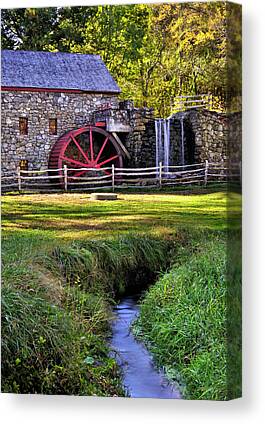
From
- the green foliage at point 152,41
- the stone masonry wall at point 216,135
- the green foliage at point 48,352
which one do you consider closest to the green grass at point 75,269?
the green foliage at point 48,352

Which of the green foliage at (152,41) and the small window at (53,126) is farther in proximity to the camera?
the small window at (53,126)

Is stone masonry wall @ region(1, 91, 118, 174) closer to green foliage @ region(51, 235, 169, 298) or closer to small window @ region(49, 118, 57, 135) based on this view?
small window @ region(49, 118, 57, 135)

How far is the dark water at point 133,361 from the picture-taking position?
18.2 feet

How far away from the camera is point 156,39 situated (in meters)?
5.69

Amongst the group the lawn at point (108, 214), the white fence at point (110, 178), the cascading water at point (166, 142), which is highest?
the cascading water at point (166, 142)

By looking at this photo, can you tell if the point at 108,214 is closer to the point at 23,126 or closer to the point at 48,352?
the point at 23,126

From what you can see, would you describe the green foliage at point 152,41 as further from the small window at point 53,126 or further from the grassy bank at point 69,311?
the grassy bank at point 69,311

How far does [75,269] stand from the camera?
582cm

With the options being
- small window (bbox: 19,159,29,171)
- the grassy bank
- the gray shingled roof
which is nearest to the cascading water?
the gray shingled roof

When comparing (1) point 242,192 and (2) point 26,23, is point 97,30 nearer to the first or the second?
(2) point 26,23

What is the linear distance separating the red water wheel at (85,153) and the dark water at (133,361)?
2.49 feet

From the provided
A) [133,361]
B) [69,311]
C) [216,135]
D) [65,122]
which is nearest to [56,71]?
[65,122]

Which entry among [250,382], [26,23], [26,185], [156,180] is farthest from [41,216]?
[250,382]

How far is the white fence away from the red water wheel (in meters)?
0.02
